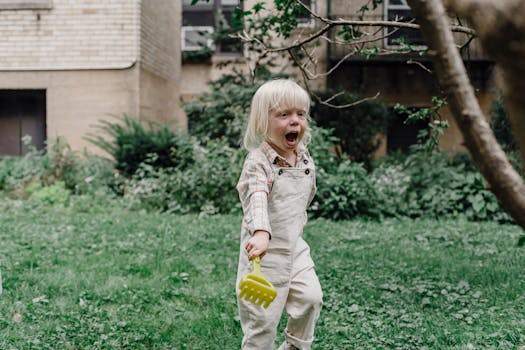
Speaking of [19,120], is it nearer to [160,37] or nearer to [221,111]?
[160,37]

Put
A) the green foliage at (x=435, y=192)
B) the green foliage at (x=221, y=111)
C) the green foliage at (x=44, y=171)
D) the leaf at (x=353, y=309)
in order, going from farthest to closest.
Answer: the green foliage at (x=221, y=111), the green foliage at (x=44, y=171), the green foliage at (x=435, y=192), the leaf at (x=353, y=309)

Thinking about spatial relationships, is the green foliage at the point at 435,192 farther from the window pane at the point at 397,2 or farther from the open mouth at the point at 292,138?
the open mouth at the point at 292,138

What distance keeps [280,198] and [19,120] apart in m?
9.96

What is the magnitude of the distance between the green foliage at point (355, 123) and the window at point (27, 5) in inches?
202

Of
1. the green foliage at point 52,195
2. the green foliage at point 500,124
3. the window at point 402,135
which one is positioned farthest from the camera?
the window at point 402,135

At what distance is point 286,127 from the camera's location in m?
2.96

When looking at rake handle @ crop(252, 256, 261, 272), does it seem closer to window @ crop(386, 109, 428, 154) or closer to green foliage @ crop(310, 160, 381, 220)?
green foliage @ crop(310, 160, 381, 220)

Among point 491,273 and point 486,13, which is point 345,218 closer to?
point 491,273

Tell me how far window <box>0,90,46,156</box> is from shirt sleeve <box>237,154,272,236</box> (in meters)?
9.66

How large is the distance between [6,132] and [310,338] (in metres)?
10.1

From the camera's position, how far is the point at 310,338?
3.18 m

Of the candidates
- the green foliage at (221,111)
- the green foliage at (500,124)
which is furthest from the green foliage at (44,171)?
the green foliage at (500,124)

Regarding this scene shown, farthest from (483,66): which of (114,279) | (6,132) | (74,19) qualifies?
(114,279)

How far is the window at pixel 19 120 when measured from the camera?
11.6m
